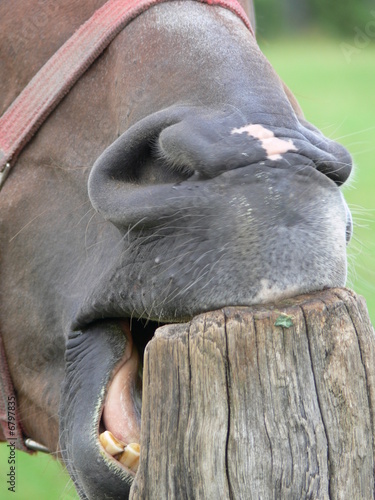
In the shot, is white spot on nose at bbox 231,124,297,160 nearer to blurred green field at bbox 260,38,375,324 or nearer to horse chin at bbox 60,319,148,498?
horse chin at bbox 60,319,148,498

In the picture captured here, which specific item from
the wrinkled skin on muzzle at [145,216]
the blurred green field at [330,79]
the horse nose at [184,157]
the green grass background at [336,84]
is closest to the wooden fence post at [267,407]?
the wrinkled skin on muzzle at [145,216]

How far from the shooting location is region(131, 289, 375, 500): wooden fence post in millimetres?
1438

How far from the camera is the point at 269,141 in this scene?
1.74 m

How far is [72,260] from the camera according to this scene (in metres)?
2.21

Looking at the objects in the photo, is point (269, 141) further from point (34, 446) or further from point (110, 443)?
point (34, 446)

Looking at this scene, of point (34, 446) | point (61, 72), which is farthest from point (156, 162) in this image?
point (34, 446)

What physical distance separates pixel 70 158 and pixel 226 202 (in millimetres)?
731

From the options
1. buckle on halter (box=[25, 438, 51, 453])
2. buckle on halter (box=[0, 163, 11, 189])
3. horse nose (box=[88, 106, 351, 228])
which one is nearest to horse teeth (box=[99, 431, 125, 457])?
horse nose (box=[88, 106, 351, 228])

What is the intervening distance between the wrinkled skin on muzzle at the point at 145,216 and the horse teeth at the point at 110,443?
15 mm

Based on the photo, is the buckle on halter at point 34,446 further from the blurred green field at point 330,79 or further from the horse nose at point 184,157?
the blurred green field at point 330,79

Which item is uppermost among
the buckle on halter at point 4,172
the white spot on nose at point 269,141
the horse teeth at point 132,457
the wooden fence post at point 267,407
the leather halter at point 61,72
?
the leather halter at point 61,72

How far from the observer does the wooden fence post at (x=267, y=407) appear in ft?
4.72

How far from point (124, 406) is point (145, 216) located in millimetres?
515

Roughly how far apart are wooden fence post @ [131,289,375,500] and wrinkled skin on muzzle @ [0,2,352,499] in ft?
0.54
